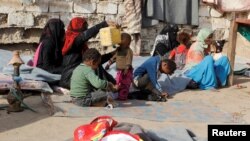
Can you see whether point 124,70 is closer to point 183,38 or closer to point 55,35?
point 55,35

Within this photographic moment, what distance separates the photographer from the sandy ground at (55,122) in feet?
14.1

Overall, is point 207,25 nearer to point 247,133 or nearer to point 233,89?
point 233,89

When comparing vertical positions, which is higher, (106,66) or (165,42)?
(165,42)

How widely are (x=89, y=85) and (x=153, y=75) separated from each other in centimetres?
102

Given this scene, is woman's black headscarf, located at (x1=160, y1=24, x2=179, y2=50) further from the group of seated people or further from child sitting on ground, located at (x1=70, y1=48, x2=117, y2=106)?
child sitting on ground, located at (x1=70, y1=48, x2=117, y2=106)

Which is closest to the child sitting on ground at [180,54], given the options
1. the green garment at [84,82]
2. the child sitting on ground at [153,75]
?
the child sitting on ground at [153,75]

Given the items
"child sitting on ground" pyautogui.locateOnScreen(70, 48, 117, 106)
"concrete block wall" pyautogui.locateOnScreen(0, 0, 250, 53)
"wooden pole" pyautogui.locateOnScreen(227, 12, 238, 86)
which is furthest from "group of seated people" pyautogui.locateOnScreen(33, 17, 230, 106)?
"concrete block wall" pyautogui.locateOnScreen(0, 0, 250, 53)

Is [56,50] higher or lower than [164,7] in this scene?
lower

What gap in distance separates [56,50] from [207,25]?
410cm

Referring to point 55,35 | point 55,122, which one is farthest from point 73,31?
point 55,122

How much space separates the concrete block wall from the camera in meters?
7.81

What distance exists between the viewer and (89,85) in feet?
17.3

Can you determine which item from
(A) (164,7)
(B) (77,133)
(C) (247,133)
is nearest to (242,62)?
(A) (164,7)

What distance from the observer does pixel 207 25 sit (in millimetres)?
9375
